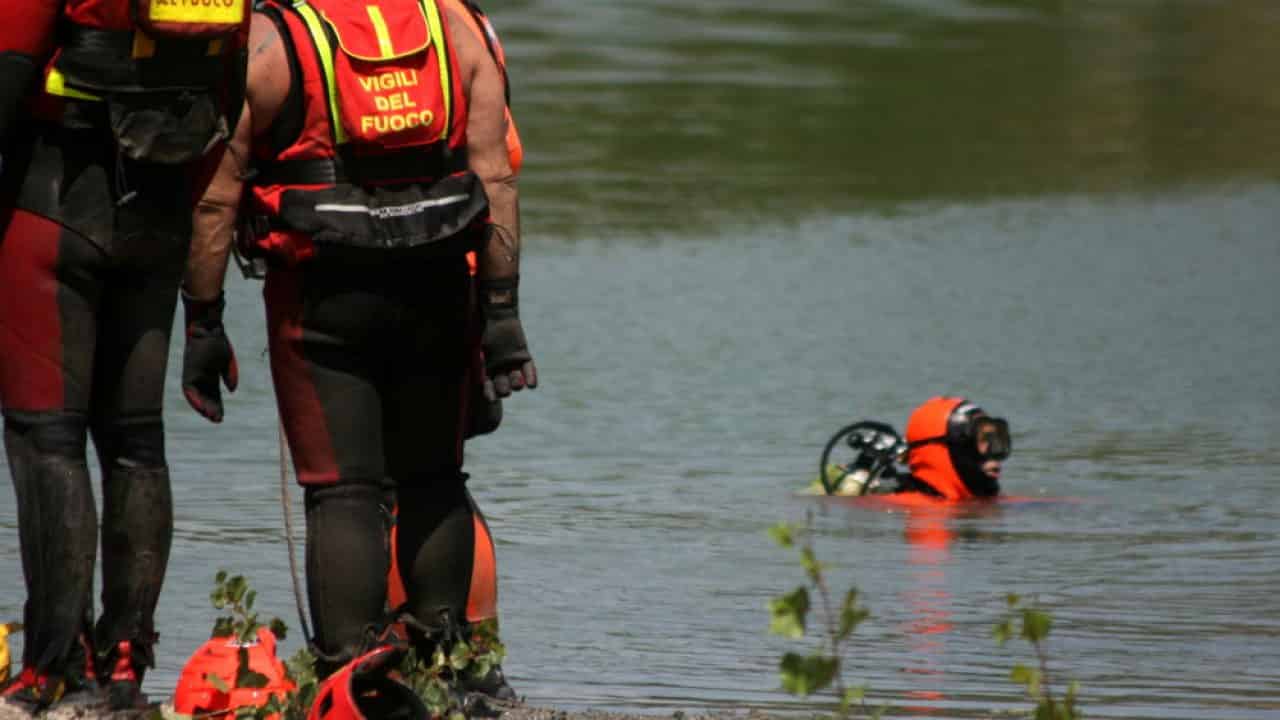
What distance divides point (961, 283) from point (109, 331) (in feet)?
51.3

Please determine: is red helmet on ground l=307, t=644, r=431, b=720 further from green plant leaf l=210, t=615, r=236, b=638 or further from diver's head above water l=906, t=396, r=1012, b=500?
diver's head above water l=906, t=396, r=1012, b=500

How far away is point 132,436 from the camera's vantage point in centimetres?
582

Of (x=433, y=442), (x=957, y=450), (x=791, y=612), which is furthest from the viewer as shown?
(x=957, y=450)

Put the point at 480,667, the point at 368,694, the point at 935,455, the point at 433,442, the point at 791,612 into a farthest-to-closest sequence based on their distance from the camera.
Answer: the point at 935,455
the point at 480,667
the point at 433,442
the point at 368,694
the point at 791,612

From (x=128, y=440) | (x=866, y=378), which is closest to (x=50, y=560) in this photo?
(x=128, y=440)

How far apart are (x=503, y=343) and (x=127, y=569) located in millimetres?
937

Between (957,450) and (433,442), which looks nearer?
(433,442)

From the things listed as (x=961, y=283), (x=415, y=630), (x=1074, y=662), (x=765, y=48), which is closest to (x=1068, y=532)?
(x=1074, y=662)

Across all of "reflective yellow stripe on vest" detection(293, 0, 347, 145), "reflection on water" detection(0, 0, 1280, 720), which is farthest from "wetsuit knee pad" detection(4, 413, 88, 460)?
"reflection on water" detection(0, 0, 1280, 720)

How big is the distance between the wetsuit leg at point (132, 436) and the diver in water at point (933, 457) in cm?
580

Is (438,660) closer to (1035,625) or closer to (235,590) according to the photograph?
(235,590)

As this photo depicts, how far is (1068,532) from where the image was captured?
10.4m

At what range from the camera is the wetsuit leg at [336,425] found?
5766 millimetres

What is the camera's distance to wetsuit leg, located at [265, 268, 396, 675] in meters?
5.77
